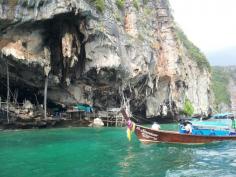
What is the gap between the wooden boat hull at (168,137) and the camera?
2419 centimetres

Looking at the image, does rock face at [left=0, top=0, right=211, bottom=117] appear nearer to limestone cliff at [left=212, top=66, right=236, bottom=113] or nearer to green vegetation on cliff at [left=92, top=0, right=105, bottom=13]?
green vegetation on cliff at [left=92, top=0, right=105, bottom=13]

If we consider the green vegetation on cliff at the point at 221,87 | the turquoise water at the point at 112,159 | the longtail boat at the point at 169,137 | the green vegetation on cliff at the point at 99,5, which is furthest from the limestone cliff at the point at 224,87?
the turquoise water at the point at 112,159

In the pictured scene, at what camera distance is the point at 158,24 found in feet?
185

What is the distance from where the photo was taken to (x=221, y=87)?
140 metres

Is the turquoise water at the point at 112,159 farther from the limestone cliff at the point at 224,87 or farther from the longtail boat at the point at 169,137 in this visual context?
the limestone cliff at the point at 224,87

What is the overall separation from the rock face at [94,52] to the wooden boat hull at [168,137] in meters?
13.7

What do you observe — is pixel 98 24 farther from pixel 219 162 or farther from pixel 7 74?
pixel 219 162

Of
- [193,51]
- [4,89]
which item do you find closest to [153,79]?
[4,89]

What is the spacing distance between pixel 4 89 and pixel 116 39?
12.8 metres

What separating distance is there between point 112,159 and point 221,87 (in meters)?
128

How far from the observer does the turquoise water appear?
14.9 m

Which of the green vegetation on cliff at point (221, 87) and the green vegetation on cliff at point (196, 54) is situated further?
the green vegetation on cliff at point (221, 87)

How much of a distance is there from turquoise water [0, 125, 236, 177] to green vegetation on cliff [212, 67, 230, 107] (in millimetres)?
91971

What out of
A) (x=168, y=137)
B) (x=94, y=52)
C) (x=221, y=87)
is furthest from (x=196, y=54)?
(x=221, y=87)
